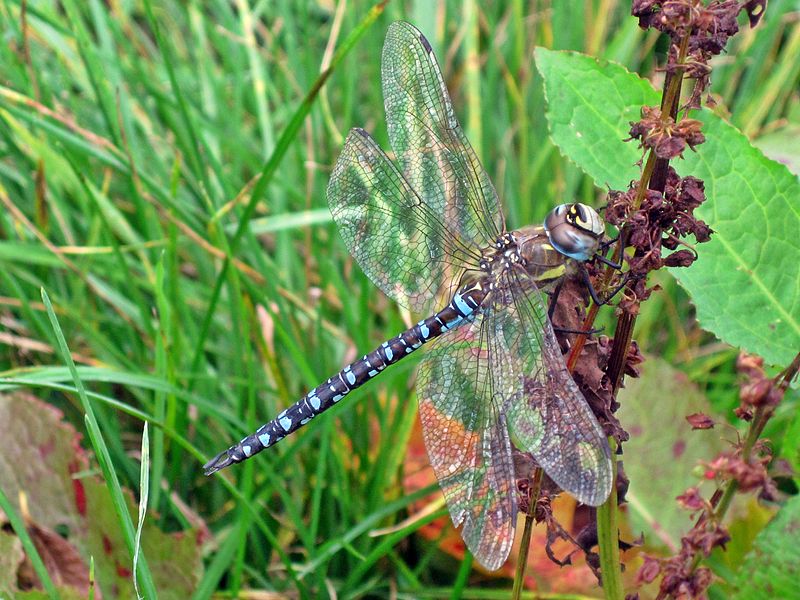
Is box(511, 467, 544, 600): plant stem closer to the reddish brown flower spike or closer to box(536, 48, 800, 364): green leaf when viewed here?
the reddish brown flower spike

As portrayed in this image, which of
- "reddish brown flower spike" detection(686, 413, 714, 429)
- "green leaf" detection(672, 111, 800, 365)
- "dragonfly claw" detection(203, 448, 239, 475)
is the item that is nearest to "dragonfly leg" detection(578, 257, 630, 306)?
"reddish brown flower spike" detection(686, 413, 714, 429)

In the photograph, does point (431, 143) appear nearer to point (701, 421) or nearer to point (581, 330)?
point (581, 330)

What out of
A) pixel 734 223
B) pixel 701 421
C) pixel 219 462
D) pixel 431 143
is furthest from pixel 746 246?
pixel 219 462

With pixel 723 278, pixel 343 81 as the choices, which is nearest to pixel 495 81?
pixel 343 81

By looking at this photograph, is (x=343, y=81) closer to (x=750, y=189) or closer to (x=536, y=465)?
(x=750, y=189)

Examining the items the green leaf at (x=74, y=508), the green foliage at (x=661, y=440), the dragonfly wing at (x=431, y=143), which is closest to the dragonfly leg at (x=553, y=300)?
the dragonfly wing at (x=431, y=143)
